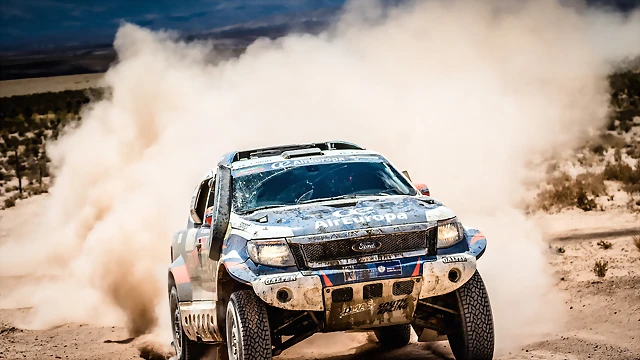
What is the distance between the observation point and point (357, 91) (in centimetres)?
2039

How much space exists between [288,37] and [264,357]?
1381 cm

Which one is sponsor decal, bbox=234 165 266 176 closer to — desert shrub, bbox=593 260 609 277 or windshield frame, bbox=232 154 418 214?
windshield frame, bbox=232 154 418 214

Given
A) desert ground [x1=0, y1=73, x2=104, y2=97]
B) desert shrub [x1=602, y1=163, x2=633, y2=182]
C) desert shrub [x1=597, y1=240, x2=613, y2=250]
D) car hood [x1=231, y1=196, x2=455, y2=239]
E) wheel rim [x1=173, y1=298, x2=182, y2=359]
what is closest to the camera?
car hood [x1=231, y1=196, x2=455, y2=239]

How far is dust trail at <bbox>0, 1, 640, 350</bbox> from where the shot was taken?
16016mm

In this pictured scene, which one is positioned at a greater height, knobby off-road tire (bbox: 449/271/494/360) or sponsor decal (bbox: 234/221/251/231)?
sponsor decal (bbox: 234/221/251/231)

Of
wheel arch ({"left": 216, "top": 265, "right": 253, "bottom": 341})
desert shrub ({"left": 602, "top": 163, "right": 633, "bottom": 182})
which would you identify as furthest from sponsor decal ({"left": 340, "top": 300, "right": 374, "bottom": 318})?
desert shrub ({"left": 602, "top": 163, "right": 633, "bottom": 182})

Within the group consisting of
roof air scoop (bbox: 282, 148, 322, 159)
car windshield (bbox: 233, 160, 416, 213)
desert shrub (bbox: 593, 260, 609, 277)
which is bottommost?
desert shrub (bbox: 593, 260, 609, 277)

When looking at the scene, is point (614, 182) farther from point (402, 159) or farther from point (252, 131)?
point (252, 131)

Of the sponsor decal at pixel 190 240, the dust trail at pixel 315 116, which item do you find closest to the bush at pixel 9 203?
the dust trail at pixel 315 116

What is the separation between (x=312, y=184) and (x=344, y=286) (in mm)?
1586

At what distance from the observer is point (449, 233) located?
834 cm

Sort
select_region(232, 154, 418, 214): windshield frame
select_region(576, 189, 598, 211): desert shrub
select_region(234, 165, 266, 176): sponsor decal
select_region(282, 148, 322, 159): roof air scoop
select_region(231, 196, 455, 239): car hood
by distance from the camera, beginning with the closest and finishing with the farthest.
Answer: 1. select_region(231, 196, 455, 239): car hood
2. select_region(232, 154, 418, 214): windshield frame
3. select_region(234, 165, 266, 176): sponsor decal
4. select_region(282, 148, 322, 159): roof air scoop
5. select_region(576, 189, 598, 211): desert shrub

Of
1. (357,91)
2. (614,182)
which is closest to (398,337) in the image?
(357,91)

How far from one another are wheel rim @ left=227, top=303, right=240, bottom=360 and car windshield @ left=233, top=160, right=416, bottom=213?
1.00 meters
